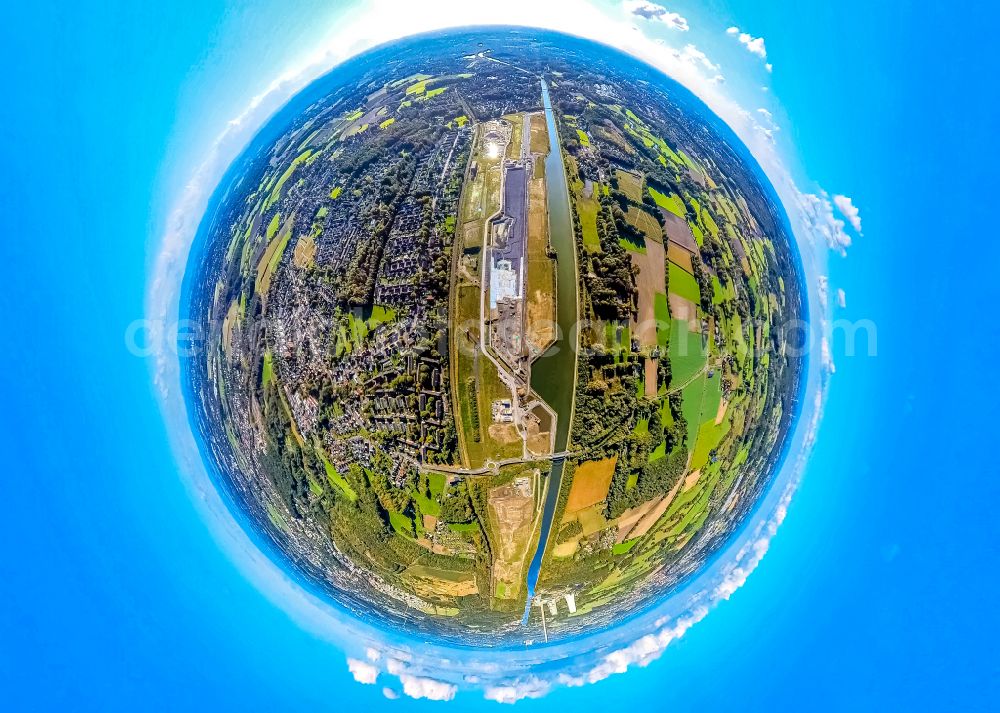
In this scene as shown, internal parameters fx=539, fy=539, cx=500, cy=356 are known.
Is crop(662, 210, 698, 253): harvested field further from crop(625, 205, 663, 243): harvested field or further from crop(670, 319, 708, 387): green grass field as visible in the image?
crop(670, 319, 708, 387): green grass field

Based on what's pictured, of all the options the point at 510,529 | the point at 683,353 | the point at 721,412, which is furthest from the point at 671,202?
the point at 510,529

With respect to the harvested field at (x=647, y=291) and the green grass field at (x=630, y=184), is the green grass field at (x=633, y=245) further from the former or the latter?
the green grass field at (x=630, y=184)

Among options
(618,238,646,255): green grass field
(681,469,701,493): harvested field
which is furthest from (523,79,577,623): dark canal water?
(681,469,701,493): harvested field

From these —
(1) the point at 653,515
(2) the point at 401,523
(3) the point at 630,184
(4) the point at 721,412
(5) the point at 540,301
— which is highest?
(3) the point at 630,184

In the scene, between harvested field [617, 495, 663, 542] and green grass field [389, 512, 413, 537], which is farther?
harvested field [617, 495, 663, 542]

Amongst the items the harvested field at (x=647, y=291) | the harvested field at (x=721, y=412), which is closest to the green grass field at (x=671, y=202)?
the harvested field at (x=647, y=291)

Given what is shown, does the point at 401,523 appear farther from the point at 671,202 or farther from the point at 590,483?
the point at 671,202

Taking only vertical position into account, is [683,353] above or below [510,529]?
above

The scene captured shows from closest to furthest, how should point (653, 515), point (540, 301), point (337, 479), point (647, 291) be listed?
point (540, 301) < point (647, 291) < point (337, 479) < point (653, 515)

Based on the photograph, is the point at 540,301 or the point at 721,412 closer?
the point at 540,301
